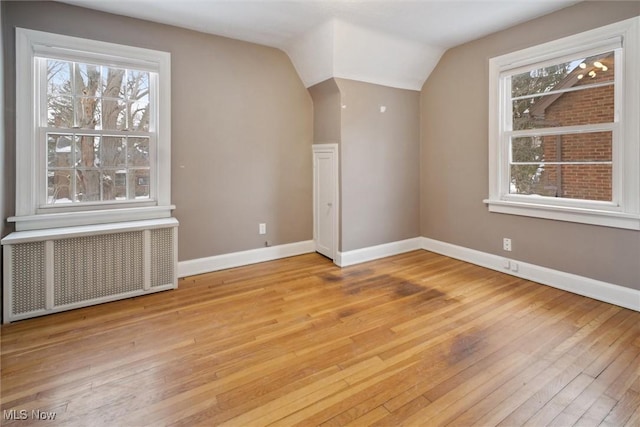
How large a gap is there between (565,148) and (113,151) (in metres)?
4.45

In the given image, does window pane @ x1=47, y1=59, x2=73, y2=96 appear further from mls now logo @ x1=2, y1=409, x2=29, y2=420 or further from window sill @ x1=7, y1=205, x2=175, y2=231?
mls now logo @ x1=2, y1=409, x2=29, y2=420

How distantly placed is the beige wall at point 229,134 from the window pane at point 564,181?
252 centimetres

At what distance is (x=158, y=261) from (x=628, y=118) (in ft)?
14.3

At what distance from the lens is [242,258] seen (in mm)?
4016

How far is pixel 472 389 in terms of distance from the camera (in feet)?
5.98

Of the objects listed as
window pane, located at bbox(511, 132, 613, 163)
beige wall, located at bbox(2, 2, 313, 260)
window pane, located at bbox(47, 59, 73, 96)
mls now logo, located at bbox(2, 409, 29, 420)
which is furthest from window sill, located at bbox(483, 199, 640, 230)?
window pane, located at bbox(47, 59, 73, 96)

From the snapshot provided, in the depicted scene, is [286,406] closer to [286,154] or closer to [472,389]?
[472,389]

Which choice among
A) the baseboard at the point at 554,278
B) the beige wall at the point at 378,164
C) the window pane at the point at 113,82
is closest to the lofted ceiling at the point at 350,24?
the beige wall at the point at 378,164

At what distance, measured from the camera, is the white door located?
160 inches

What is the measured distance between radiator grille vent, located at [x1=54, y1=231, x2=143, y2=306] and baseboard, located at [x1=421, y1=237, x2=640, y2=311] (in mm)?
3679

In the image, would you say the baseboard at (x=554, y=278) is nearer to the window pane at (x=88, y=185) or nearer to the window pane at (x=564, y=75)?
the window pane at (x=564, y=75)

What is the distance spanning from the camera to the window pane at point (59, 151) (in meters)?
3.00

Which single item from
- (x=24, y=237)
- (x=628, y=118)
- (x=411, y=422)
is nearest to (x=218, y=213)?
(x=24, y=237)

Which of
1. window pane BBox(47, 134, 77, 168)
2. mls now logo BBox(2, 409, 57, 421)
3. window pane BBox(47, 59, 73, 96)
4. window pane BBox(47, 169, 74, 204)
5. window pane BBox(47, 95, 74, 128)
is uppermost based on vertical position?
window pane BBox(47, 59, 73, 96)
